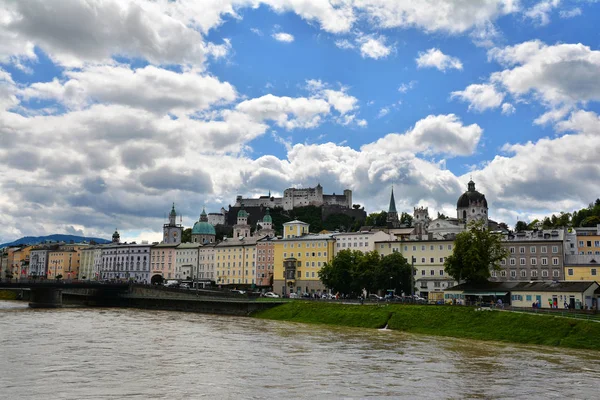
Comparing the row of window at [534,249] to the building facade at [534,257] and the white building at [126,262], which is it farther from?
the white building at [126,262]

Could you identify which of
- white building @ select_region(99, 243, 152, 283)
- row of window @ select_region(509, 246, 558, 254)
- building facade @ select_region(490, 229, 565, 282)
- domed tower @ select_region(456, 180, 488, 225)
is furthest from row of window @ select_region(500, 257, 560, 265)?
white building @ select_region(99, 243, 152, 283)

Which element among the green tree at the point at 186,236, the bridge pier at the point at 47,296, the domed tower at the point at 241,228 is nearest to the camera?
the bridge pier at the point at 47,296

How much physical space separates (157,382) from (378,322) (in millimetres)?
35090

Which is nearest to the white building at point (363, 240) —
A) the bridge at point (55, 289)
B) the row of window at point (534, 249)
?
the row of window at point (534, 249)

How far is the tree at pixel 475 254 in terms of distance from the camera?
226 ft

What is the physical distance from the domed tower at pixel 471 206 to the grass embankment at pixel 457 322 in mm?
94745

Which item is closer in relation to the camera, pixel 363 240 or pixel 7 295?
pixel 363 240

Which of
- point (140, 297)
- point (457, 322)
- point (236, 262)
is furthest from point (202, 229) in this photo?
point (457, 322)

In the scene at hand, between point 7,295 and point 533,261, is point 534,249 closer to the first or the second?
point 533,261

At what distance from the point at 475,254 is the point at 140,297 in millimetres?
52179

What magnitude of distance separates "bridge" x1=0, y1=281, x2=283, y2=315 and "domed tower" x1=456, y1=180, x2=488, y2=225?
86.1m

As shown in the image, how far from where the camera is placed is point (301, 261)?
357 feet

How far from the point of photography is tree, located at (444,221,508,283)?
226 feet

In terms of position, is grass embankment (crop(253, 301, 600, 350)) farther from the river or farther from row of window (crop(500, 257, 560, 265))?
row of window (crop(500, 257, 560, 265))
